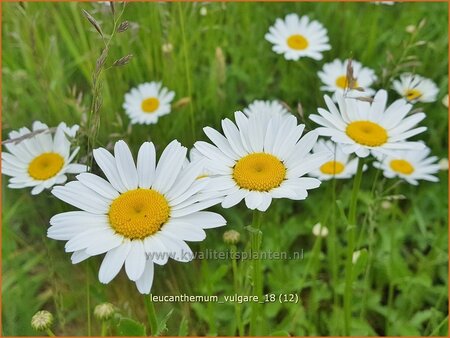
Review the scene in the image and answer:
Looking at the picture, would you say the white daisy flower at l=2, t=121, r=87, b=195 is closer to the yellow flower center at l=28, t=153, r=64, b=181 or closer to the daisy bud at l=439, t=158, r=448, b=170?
the yellow flower center at l=28, t=153, r=64, b=181

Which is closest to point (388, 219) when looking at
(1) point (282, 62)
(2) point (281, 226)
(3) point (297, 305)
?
(2) point (281, 226)

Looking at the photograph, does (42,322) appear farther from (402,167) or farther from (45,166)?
(402,167)

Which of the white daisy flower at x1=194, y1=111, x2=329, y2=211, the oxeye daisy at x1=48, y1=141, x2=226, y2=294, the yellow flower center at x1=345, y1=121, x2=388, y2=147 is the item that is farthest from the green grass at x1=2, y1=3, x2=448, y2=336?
the white daisy flower at x1=194, y1=111, x2=329, y2=211

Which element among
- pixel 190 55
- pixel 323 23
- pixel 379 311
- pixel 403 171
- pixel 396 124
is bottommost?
pixel 379 311

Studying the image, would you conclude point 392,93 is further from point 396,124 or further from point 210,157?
point 210,157

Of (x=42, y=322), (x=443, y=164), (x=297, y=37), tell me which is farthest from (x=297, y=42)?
(x=42, y=322)

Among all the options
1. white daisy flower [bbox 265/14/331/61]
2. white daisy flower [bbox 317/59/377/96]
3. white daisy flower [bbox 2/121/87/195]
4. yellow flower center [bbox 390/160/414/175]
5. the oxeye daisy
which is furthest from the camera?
white daisy flower [bbox 265/14/331/61]
